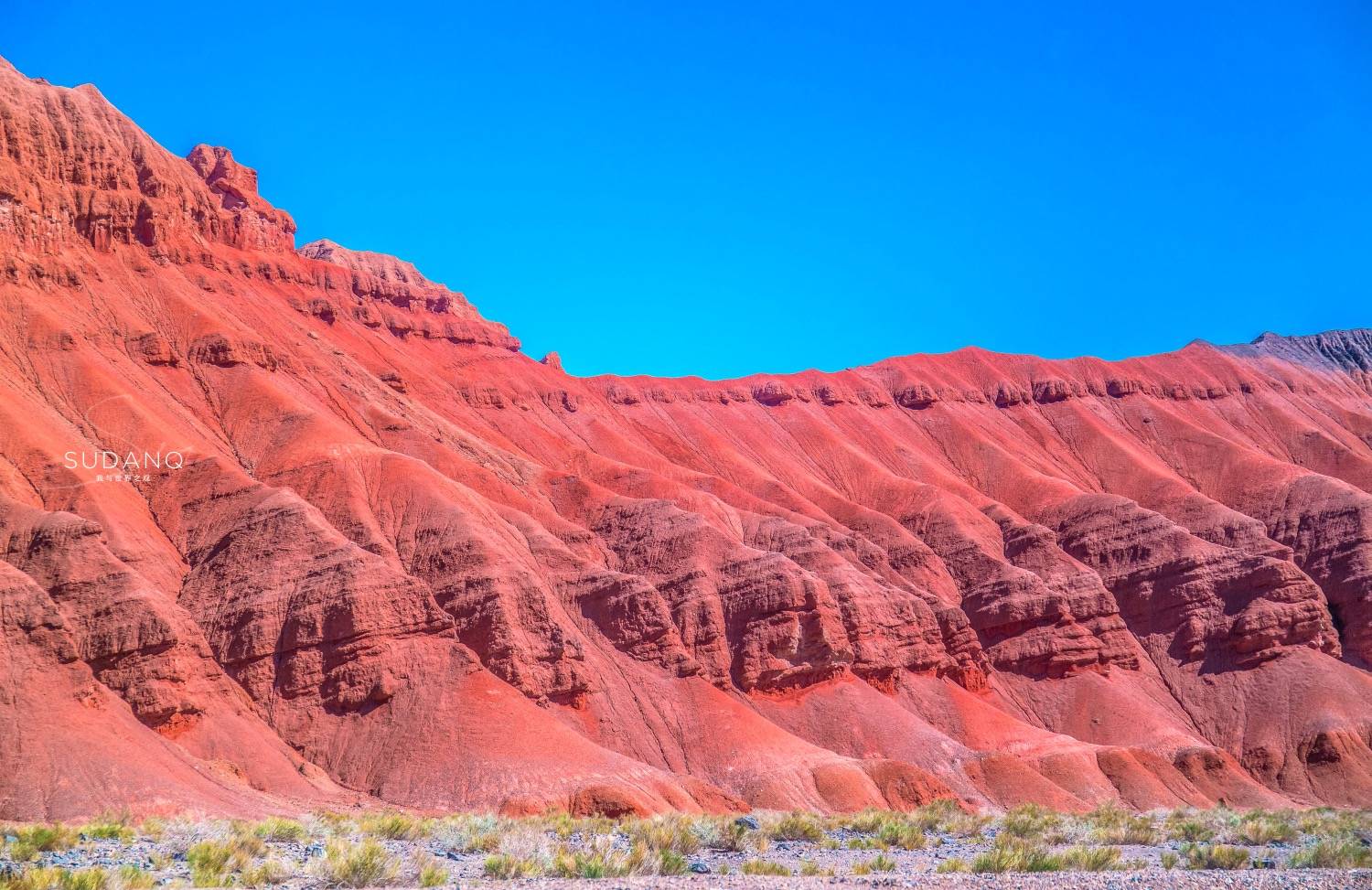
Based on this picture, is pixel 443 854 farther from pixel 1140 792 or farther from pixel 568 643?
pixel 1140 792

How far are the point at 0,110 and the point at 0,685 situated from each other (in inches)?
1659

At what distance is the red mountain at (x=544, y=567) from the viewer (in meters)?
48.8

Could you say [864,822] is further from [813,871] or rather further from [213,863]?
[213,863]

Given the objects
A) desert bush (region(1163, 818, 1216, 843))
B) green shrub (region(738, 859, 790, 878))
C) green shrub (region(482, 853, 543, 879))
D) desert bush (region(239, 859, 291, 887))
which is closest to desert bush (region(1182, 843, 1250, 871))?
desert bush (region(1163, 818, 1216, 843))

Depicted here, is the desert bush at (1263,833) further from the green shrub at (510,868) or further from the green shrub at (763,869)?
the green shrub at (510,868)

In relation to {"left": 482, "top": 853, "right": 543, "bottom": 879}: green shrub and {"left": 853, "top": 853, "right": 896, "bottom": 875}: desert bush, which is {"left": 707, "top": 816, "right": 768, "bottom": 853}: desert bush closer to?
{"left": 853, "top": 853, "right": 896, "bottom": 875}: desert bush

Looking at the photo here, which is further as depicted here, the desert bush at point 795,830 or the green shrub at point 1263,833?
the green shrub at point 1263,833

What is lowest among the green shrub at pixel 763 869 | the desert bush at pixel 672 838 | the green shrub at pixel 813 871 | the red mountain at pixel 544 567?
the green shrub at pixel 813 871

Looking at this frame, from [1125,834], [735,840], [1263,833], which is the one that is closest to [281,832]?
[735,840]

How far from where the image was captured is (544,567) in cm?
6544

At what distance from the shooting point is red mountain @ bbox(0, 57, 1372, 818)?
48750mm

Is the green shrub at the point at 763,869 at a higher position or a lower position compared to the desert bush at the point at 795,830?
lower

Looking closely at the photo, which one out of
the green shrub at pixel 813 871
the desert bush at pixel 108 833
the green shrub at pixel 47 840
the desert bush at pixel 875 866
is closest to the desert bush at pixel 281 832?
the desert bush at pixel 108 833

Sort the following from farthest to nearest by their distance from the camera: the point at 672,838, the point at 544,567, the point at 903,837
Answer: the point at 544,567, the point at 903,837, the point at 672,838
